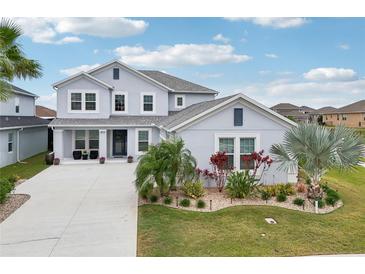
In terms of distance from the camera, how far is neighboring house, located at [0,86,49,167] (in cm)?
1915

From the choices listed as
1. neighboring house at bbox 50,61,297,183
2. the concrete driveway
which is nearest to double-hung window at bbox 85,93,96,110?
neighboring house at bbox 50,61,297,183

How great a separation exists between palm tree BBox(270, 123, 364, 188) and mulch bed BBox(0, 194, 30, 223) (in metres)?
9.90

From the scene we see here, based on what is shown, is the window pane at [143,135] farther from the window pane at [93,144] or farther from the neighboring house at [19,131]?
the neighboring house at [19,131]

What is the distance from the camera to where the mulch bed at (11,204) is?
31.0 ft

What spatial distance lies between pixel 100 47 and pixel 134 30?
6.02 m

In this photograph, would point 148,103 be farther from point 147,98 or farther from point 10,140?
point 10,140

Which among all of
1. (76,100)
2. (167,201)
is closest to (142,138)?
(76,100)

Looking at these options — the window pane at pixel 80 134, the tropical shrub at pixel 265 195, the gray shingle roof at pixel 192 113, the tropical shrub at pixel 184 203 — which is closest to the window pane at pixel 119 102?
the window pane at pixel 80 134

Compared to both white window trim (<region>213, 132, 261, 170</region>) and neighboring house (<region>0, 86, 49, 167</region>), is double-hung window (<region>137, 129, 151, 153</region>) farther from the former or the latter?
white window trim (<region>213, 132, 261, 170</region>)

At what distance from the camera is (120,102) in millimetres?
23375

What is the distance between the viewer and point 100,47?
68.8 feet

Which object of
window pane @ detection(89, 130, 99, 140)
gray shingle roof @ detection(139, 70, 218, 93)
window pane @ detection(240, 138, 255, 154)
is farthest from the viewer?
gray shingle roof @ detection(139, 70, 218, 93)

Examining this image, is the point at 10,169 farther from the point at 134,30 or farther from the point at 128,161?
the point at 134,30
